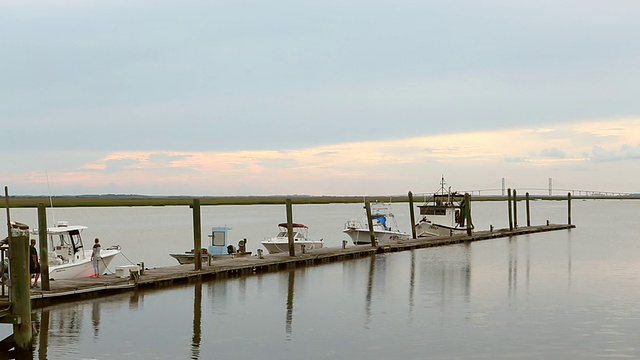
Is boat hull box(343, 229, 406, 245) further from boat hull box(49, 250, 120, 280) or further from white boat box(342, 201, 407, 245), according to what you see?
boat hull box(49, 250, 120, 280)

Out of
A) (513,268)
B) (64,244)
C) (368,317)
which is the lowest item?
(513,268)

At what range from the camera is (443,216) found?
66.5 m

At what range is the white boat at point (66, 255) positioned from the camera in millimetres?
32344

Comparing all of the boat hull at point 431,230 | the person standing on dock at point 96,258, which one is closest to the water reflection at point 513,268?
the boat hull at point 431,230

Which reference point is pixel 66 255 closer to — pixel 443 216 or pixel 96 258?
pixel 96 258

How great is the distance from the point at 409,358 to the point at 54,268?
59.2ft

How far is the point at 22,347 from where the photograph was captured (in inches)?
748

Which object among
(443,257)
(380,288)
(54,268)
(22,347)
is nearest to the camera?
(22,347)

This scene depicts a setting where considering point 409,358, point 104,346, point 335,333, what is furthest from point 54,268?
point 409,358

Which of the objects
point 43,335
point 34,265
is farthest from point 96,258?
point 43,335

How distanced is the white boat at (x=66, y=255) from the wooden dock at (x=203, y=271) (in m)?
2.83

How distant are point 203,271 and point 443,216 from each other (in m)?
36.6

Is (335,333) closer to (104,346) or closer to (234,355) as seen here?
(234,355)

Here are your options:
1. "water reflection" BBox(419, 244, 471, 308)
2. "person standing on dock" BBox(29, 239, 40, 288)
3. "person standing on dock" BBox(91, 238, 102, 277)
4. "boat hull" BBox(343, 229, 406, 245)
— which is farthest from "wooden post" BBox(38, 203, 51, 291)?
"boat hull" BBox(343, 229, 406, 245)
